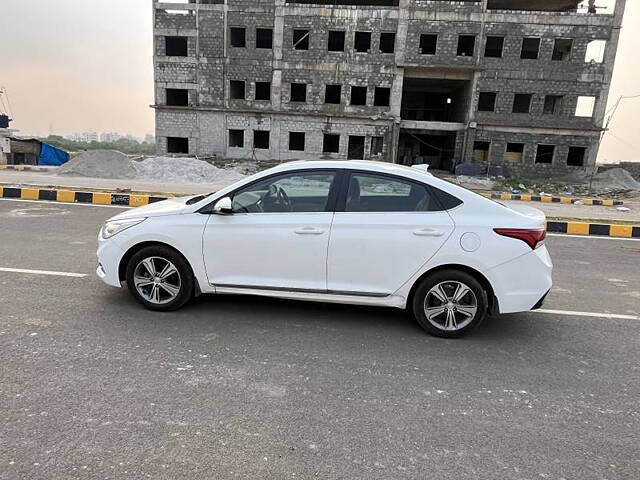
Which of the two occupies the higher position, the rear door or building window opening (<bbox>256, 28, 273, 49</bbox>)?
building window opening (<bbox>256, 28, 273, 49</bbox>)

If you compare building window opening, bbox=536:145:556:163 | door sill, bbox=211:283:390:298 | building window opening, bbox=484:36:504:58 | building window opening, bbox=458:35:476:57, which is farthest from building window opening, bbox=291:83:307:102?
door sill, bbox=211:283:390:298

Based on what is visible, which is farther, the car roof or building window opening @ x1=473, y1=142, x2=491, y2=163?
building window opening @ x1=473, y1=142, x2=491, y2=163

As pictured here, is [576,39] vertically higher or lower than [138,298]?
higher

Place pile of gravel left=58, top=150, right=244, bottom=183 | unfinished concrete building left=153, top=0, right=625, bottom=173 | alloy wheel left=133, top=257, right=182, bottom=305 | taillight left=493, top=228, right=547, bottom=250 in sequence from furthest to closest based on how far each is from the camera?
unfinished concrete building left=153, top=0, right=625, bottom=173, pile of gravel left=58, top=150, right=244, bottom=183, alloy wheel left=133, top=257, right=182, bottom=305, taillight left=493, top=228, right=547, bottom=250

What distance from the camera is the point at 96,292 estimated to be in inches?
190

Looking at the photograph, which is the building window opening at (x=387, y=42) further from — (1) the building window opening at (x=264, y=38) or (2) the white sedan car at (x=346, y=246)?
(2) the white sedan car at (x=346, y=246)

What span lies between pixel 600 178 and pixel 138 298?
32444mm

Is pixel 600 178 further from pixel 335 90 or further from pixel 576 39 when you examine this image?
pixel 335 90

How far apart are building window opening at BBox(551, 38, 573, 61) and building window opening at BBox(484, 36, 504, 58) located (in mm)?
3677

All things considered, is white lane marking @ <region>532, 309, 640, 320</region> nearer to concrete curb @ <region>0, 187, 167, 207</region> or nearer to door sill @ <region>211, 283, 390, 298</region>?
door sill @ <region>211, 283, 390, 298</region>

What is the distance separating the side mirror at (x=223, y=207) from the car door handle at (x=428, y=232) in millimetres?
1701

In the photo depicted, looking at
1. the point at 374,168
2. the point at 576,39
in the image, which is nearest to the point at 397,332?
the point at 374,168

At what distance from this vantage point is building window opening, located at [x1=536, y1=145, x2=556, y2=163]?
32.6 metres

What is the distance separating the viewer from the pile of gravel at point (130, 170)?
20.3m
